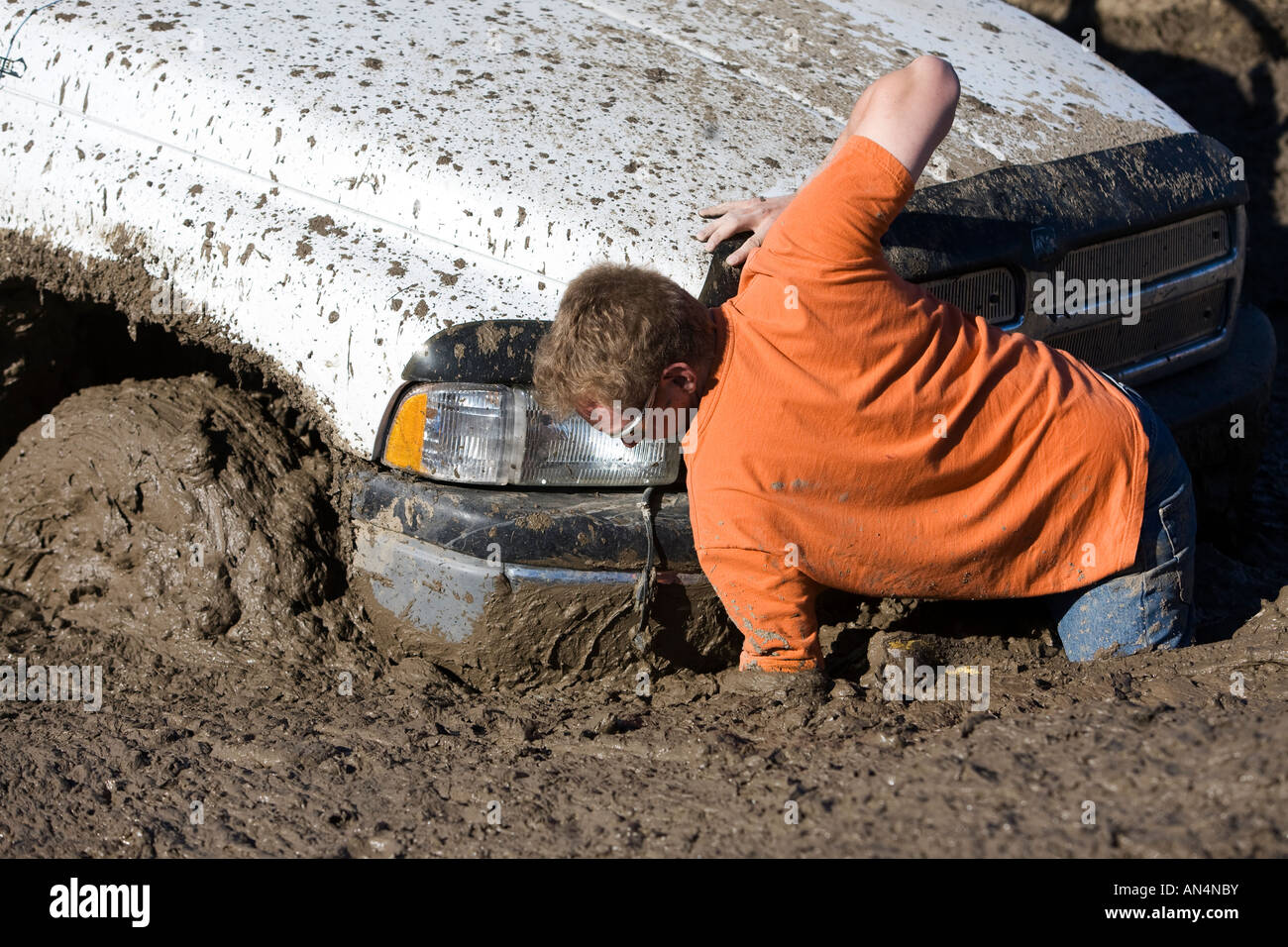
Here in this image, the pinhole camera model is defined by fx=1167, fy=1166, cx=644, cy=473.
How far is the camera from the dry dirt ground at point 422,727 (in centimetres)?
204

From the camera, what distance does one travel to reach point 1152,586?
102 inches

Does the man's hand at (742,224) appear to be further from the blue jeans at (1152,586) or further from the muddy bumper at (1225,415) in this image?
the muddy bumper at (1225,415)

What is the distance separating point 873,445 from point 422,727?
3.76 ft

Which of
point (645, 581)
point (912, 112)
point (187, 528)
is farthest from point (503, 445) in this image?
point (912, 112)

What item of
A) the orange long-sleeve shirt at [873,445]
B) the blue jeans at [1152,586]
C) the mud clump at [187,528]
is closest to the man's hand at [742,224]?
the orange long-sleeve shirt at [873,445]

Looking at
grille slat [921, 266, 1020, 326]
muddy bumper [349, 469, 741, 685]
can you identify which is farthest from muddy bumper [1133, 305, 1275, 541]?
muddy bumper [349, 469, 741, 685]

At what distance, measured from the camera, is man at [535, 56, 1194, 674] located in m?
2.16

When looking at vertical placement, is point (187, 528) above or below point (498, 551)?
below

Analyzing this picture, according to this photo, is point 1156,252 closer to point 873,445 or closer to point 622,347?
point 873,445

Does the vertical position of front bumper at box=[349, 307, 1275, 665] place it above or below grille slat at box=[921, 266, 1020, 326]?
below

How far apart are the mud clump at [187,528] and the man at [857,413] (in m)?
0.83

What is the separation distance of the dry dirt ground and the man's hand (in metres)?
0.91

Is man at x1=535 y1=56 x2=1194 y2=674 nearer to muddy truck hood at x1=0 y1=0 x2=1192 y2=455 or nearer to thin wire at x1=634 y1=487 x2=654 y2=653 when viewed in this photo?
thin wire at x1=634 y1=487 x2=654 y2=653
